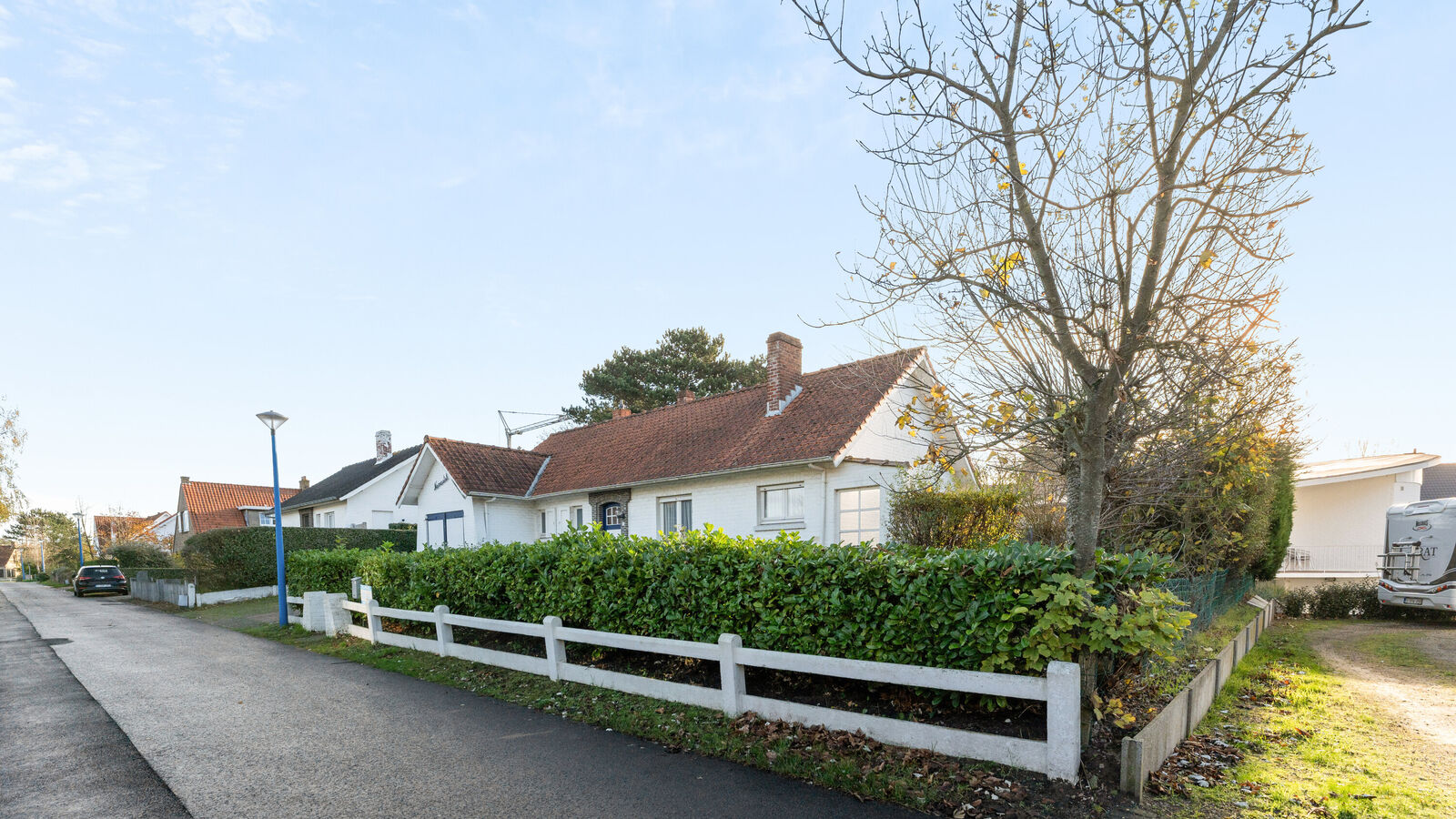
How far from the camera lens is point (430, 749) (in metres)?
6.51

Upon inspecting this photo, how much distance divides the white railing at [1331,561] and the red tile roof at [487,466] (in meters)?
24.8

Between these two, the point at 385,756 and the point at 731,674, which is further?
the point at 731,674

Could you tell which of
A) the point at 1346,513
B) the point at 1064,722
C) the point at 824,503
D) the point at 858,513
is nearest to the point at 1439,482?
the point at 1346,513

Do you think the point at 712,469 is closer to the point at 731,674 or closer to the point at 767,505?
the point at 767,505

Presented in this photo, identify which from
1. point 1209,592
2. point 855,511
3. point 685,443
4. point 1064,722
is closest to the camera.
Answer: point 1064,722

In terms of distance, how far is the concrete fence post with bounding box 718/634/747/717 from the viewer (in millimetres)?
6770

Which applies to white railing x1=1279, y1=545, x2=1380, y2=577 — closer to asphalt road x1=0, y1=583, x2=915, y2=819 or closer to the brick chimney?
the brick chimney

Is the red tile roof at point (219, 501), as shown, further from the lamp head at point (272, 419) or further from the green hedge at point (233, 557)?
the lamp head at point (272, 419)

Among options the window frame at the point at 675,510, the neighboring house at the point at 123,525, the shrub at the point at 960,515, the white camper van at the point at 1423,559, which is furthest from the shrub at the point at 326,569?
the neighboring house at the point at 123,525

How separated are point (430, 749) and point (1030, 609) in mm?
5363

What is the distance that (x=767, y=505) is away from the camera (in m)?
17.2

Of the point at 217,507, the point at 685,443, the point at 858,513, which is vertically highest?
the point at 685,443

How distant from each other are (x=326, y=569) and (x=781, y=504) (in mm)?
10603

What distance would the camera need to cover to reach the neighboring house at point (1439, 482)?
27.8 meters
